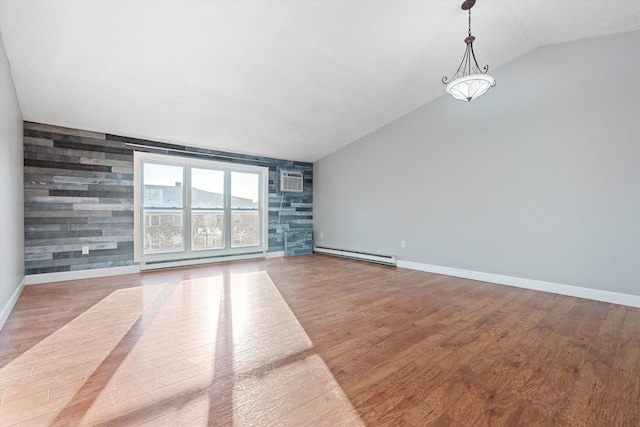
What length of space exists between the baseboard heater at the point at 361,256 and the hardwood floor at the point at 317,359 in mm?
1633

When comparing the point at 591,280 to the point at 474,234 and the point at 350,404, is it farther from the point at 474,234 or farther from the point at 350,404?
the point at 350,404

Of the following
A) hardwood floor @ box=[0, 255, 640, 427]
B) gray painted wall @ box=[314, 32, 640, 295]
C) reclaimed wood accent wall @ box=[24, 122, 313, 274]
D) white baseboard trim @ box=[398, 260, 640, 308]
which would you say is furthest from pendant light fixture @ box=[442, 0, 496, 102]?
reclaimed wood accent wall @ box=[24, 122, 313, 274]

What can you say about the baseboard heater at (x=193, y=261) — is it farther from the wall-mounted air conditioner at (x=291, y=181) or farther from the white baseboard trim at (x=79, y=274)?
the wall-mounted air conditioner at (x=291, y=181)

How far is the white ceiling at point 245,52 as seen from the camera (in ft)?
8.05

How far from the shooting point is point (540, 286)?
361 cm

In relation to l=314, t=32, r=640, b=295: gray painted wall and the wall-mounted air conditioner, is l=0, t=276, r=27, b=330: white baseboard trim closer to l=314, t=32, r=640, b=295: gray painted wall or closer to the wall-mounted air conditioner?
the wall-mounted air conditioner

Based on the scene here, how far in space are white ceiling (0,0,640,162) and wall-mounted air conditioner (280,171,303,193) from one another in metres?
1.88

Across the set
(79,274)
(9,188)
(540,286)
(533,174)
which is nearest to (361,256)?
(540,286)

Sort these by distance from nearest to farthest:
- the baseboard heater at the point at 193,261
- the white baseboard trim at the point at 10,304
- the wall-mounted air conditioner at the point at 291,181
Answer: the white baseboard trim at the point at 10,304 → the baseboard heater at the point at 193,261 → the wall-mounted air conditioner at the point at 291,181

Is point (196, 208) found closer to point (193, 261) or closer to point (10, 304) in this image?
point (193, 261)

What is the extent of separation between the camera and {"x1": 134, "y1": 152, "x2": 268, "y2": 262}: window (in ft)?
15.2

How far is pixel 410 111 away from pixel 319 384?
15.3ft

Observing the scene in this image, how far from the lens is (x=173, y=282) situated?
154 inches

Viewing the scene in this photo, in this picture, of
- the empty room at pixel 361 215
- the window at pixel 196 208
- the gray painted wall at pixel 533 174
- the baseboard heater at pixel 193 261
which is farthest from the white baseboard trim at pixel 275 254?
the gray painted wall at pixel 533 174
